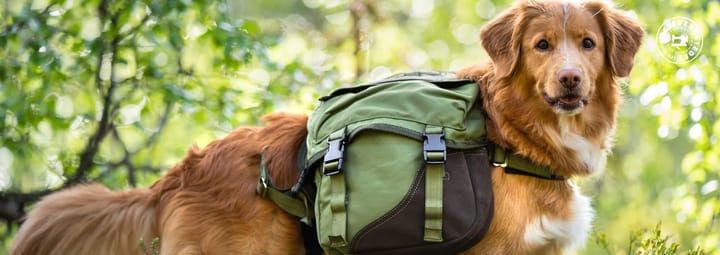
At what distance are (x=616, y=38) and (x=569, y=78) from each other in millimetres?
404

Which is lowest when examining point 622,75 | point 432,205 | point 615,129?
point 432,205

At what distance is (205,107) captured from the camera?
6.14 meters

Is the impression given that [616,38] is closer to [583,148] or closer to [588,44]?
[588,44]

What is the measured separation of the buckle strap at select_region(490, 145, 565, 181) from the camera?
3.54m

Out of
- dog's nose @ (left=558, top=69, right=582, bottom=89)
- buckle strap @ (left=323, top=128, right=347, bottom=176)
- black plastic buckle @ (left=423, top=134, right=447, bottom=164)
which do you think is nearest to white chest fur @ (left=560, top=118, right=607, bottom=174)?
dog's nose @ (left=558, top=69, right=582, bottom=89)

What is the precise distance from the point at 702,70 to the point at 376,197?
3.88m

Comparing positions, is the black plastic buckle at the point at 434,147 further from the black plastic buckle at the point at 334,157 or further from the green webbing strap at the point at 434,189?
the black plastic buckle at the point at 334,157

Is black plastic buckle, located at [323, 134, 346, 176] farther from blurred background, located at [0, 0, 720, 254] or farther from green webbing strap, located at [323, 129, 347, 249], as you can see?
blurred background, located at [0, 0, 720, 254]

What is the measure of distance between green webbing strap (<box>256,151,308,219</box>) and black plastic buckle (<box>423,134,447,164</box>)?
2.25 feet

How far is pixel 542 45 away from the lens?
140 inches

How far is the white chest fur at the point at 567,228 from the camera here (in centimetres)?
348

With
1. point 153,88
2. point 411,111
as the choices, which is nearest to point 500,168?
point 411,111

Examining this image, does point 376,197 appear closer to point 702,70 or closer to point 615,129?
point 615,129

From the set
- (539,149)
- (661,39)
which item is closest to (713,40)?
(661,39)
